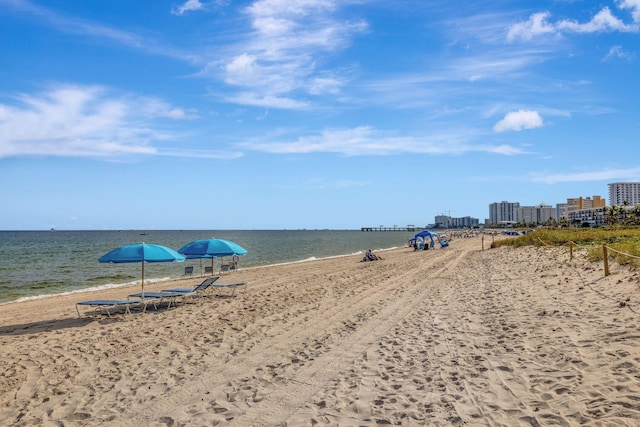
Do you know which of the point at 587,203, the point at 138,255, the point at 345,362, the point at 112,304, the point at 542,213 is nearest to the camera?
the point at 345,362

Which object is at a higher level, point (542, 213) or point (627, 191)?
point (627, 191)

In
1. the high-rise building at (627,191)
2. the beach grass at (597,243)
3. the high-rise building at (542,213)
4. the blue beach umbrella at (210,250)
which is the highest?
the high-rise building at (627,191)

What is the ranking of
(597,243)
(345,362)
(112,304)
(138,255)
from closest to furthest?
(345,362) < (138,255) < (112,304) < (597,243)

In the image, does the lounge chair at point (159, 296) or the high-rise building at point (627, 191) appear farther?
the high-rise building at point (627, 191)

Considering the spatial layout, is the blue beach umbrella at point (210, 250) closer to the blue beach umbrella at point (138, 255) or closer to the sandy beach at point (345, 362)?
the sandy beach at point (345, 362)

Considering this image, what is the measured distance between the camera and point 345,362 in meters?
6.54

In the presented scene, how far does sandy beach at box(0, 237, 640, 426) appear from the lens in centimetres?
478

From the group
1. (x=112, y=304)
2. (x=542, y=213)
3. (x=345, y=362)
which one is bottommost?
(x=345, y=362)

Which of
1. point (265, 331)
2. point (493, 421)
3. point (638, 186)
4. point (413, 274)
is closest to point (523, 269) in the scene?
point (413, 274)

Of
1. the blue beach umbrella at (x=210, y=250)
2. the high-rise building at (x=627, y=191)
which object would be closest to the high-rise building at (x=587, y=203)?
the high-rise building at (x=627, y=191)

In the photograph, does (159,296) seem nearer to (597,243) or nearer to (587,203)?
(597,243)

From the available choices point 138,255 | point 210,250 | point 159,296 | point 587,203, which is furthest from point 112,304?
point 587,203

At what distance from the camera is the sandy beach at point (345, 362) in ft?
15.7

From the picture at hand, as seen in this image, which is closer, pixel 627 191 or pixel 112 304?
pixel 112 304
